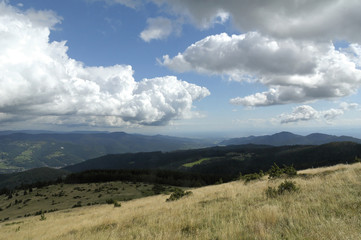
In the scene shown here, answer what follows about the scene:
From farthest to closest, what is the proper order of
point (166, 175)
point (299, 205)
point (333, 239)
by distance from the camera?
point (166, 175) → point (299, 205) → point (333, 239)

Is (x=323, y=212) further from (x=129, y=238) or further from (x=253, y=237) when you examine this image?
(x=129, y=238)

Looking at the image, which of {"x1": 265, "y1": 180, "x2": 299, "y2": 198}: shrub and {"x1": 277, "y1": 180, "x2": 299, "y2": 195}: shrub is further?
{"x1": 277, "y1": 180, "x2": 299, "y2": 195}: shrub

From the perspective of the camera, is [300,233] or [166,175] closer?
[300,233]

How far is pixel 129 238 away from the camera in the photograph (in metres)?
7.01

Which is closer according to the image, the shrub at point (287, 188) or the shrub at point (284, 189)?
the shrub at point (284, 189)

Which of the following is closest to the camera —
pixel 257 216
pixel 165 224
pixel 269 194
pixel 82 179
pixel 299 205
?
pixel 257 216

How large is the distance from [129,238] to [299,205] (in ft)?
21.3

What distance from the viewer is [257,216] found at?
6816 millimetres

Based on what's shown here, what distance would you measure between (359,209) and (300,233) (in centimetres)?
274

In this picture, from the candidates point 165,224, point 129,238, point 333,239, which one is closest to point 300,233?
point 333,239

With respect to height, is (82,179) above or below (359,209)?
below

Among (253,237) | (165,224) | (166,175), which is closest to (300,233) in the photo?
(253,237)

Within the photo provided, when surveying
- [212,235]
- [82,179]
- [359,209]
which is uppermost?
[359,209]

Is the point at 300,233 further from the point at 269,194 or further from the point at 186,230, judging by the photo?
the point at 269,194
